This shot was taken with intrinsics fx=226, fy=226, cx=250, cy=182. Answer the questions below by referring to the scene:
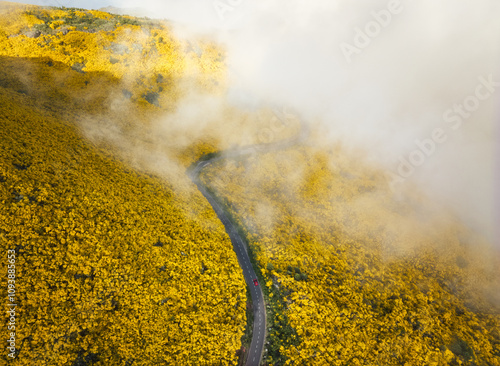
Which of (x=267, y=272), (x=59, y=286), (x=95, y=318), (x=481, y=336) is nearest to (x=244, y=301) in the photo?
(x=267, y=272)

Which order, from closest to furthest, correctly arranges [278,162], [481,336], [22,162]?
[22,162]
[481,336]
[278,162]

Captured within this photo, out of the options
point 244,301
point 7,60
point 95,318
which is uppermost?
point 244,301

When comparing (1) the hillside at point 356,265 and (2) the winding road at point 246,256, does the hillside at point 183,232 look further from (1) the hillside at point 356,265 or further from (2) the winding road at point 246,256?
(2) the winding road at point 246,256

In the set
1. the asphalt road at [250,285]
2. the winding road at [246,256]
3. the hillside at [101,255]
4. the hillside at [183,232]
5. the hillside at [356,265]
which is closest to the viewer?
the hillside at [101,255]

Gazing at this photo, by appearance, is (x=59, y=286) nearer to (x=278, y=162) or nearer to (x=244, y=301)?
(x=244, y=301)

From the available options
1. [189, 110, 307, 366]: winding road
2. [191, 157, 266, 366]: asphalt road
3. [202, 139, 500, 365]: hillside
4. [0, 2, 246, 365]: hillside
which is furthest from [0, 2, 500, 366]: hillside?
[191, 157, 266, 366]: asphalt road

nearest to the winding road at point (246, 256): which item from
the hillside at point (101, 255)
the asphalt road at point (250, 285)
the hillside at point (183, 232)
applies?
the asphalt road at point (250, 285)

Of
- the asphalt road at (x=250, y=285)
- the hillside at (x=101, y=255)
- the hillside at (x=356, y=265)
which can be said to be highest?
the hillside at (x=356, y=265)

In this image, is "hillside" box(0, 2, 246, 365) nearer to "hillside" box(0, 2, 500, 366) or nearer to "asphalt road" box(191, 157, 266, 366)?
"hillside" box(0, 2, 500, 366)

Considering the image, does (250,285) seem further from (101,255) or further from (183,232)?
(101,255)
